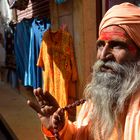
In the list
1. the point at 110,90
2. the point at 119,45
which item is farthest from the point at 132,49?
the point at 110,90

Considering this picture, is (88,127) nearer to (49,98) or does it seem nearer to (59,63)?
(49,98)

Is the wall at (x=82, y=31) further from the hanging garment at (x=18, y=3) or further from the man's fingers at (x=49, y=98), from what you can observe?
the man's fingers at (x=49, y=98)

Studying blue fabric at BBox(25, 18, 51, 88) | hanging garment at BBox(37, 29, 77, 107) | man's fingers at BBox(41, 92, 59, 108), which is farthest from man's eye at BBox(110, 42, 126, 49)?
blue fabric at BBox(25, 18, 51, 88)

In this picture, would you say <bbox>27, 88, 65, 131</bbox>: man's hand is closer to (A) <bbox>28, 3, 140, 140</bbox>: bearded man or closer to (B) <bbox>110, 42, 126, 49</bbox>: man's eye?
(A) <bbox>28, 3, 140, 140</bbox>: bearded man

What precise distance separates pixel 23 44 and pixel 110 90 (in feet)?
13.2

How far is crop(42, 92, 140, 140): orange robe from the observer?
5.30 feet

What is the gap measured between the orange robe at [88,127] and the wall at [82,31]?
199 centimetres

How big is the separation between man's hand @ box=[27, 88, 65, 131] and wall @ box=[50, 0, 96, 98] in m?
2.15

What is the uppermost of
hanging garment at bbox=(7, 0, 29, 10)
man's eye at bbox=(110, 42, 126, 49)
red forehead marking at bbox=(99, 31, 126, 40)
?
hanging garment at bbox=(7, 0, 29, 10)

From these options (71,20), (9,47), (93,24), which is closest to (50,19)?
(71,20)

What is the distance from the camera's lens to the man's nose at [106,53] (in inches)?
75.2

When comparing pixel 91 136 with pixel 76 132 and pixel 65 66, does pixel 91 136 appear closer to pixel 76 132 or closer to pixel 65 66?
pixel 76 132

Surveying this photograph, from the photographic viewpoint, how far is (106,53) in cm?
192

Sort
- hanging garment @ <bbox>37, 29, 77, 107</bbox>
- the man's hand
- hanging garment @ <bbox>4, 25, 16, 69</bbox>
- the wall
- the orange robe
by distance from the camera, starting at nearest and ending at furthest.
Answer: the orange robe → the man's hand → the wall → hanging garment @ <bbox>37, 29, 77, 107</bbox> → hanging garment @ <bbox>4, 25, 16, 69</bbox>
